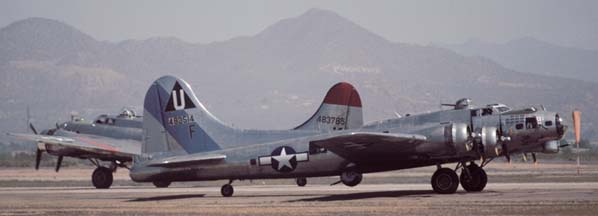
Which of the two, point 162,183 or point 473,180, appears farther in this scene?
point 162,183

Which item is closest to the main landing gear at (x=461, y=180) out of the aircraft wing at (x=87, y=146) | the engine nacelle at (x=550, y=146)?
the engine nacelle at (x=550, y=146)

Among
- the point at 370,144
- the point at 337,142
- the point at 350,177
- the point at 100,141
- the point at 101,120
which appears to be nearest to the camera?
the point at 337,142

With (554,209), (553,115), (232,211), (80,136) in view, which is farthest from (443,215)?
(80,136)

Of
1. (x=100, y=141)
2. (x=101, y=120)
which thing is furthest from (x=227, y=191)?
(x=101, y=120)

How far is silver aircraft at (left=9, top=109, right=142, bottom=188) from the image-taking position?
165 ft

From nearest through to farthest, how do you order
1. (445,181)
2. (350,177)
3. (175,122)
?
(445,181)
(350,177)
(175,122)

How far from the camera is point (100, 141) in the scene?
169ft

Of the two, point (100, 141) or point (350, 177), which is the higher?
point (100, 141)

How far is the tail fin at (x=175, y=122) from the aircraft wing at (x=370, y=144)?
4.47 m

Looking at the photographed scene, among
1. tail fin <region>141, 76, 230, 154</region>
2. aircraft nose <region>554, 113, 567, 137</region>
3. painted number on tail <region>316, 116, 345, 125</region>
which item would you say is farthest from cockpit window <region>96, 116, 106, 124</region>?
aircraft nose <region>554, 113, 567, 137</region>

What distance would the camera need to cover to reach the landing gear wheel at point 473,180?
38.0m

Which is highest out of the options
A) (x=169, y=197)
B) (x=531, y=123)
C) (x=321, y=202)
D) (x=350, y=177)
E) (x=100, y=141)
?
(x=100, y=141)

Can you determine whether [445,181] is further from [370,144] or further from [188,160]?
[188,160]

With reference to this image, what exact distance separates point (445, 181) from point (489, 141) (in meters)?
2.23
